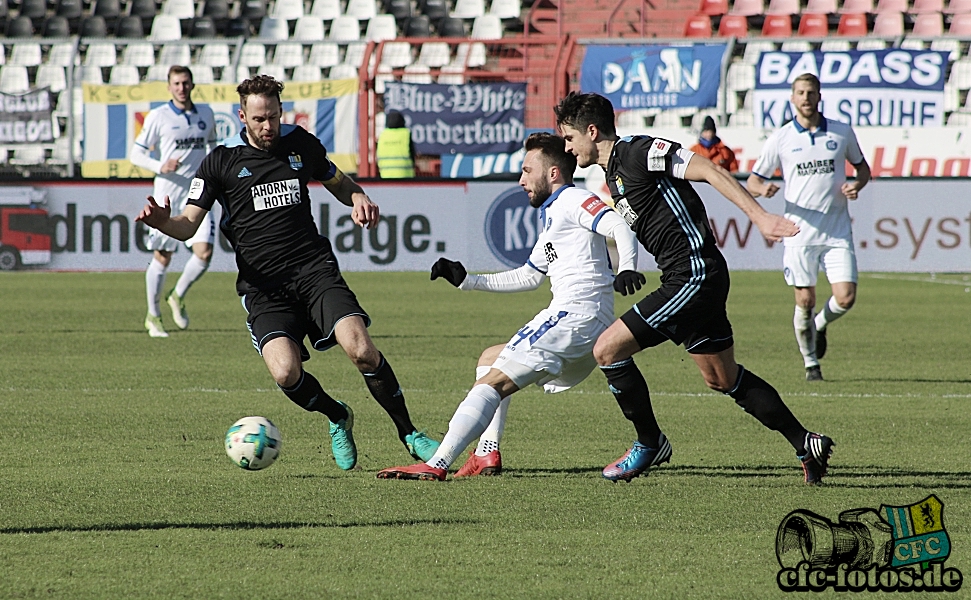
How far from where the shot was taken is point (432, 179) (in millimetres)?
20328

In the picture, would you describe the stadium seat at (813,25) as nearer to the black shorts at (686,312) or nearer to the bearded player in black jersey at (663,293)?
the bearded player in black jersey at (663,293)

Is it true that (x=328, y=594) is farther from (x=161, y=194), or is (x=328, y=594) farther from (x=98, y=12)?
(x=98, y=12)

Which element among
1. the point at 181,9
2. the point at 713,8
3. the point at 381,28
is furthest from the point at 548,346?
the point at 181,9

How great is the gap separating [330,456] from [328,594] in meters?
2.70

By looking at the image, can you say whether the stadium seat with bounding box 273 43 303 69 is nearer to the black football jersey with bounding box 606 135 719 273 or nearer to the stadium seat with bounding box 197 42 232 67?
the stadium seat with bounding box 197 42 232 67

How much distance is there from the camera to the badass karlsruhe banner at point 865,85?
22.5 meters

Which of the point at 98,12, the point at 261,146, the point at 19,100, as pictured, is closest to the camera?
the point at 261,146

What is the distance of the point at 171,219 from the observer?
6.63 m

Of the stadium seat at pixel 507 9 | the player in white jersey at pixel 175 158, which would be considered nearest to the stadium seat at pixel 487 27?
the stadium seat at pixel 507 9

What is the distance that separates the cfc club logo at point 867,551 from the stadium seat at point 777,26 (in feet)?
71.2

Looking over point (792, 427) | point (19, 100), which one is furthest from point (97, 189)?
point (792, 427)

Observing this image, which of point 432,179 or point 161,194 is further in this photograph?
point 432,179

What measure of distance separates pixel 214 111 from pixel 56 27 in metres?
6.97

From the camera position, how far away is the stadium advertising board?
65.4ft
